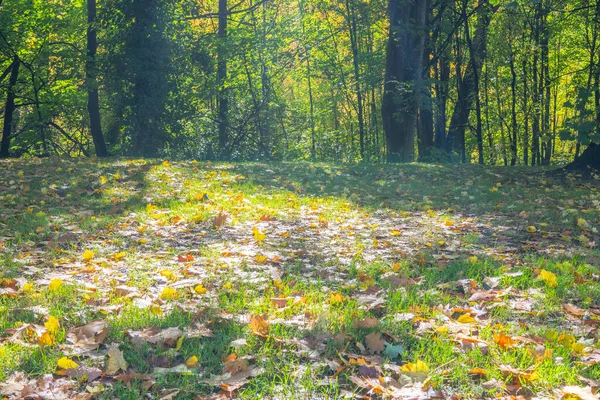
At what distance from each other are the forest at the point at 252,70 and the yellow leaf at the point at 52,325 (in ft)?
36.3

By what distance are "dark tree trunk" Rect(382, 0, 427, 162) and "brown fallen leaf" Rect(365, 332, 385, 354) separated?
11440mm

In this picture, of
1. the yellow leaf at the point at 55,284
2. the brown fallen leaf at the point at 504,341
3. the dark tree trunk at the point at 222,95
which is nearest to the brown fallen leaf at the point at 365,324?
the brown fallen leaf at the point at 504,341

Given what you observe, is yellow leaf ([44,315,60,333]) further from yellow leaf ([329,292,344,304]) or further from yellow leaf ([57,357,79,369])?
yellow leaf ([329,292,344,304])

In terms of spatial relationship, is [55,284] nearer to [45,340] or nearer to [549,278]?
[45,340]

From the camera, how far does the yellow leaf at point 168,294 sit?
3477 millimetres

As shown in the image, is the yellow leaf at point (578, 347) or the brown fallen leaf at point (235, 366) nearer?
the brown fallen leaf at point (235, 366)

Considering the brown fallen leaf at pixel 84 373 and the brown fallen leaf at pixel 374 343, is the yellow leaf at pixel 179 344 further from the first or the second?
the brown fallen leaf at pixel 374 343

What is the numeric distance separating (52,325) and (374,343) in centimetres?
182

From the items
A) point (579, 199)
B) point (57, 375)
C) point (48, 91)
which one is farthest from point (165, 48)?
point (57, 375)

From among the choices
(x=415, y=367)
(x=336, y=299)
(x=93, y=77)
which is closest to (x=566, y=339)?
(x=415, y=367)

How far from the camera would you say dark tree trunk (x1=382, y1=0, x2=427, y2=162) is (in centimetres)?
1371

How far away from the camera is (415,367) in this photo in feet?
8.04

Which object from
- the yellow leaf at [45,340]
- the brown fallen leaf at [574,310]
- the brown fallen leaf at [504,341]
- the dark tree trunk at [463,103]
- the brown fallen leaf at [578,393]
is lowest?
the brown fallen leaf at [578,393]

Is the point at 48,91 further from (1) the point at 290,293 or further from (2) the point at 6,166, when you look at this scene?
(1) the point at 290,293
